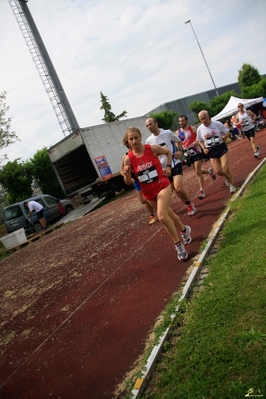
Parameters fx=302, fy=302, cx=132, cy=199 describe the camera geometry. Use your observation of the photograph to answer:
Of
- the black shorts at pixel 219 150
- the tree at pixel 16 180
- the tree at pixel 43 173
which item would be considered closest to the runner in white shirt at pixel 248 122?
the black shorts at pixel 219 150

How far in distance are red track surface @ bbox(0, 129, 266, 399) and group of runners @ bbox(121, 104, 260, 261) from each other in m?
0.45

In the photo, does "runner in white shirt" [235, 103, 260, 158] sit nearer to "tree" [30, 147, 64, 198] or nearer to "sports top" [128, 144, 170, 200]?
"sports top" [128, 144, 170, 200]

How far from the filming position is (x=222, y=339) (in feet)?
8.08

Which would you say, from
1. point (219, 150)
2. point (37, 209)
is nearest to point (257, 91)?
point (37, 209)

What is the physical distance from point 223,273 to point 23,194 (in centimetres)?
2052

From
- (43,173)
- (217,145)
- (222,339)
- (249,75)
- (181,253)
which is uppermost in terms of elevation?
(249,75)

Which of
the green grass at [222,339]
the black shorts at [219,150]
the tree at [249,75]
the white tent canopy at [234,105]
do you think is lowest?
the green grass at [222,339]

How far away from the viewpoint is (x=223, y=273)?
136 inches

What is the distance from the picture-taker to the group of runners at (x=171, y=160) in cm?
442

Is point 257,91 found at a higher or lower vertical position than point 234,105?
higher

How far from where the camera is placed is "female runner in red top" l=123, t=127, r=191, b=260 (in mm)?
4344

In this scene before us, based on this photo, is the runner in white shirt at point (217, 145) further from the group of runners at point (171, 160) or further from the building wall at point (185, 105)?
the building wall at point (185, 105)

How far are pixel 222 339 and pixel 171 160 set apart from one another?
116 inches

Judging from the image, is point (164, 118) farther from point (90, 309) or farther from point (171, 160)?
point (90, 309)
